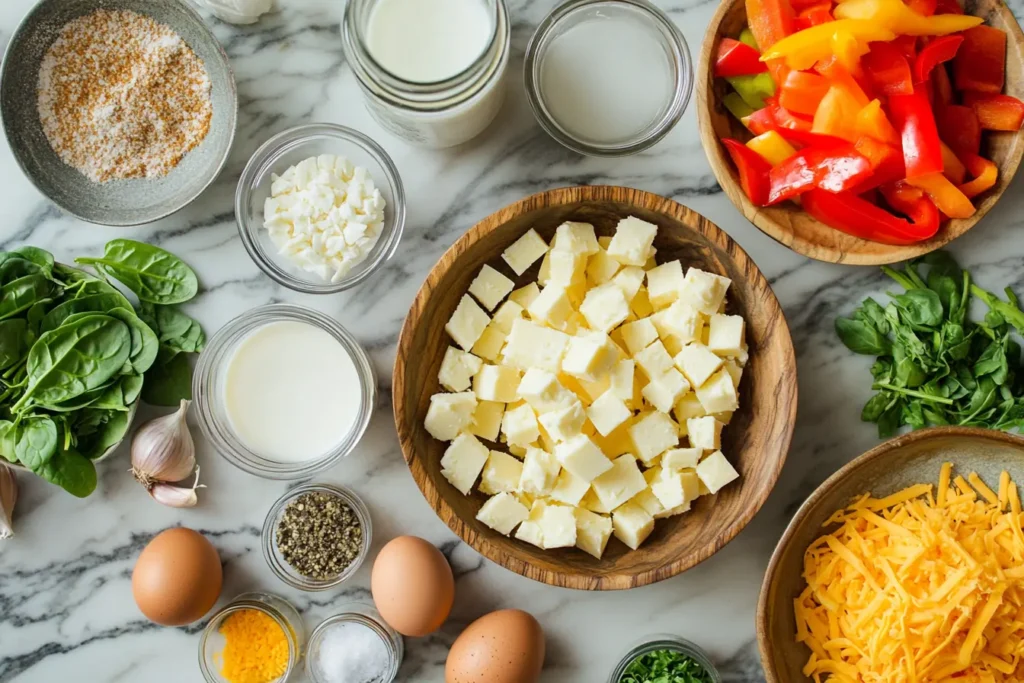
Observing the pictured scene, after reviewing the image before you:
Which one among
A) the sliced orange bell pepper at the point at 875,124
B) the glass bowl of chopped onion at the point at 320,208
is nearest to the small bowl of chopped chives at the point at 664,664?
the glass bowl of chopped onion at the point at 320,208

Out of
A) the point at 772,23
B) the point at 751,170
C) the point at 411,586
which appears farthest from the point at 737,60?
the point at 411,586

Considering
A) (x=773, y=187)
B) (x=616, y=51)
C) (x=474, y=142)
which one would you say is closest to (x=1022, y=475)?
(x=773, y=187)

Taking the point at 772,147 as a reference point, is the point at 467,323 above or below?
below

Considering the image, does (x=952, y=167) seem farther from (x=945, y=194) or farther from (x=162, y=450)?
(x=162, y=450)

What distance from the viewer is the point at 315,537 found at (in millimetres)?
1699

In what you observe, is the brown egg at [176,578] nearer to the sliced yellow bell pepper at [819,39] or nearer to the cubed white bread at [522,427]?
the cubed white bread at [522,427]

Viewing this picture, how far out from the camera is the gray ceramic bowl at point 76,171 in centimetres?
165

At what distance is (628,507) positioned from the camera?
1.58 meters

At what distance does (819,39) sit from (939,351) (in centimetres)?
64

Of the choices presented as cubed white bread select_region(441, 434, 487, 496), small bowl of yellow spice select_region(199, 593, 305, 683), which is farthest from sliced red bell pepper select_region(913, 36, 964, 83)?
small bowl of yellow spice select_region(199, 593, 305, 683)

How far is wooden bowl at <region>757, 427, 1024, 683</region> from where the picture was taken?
1.51 m

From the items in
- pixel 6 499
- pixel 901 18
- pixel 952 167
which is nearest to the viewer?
pixel 901 18

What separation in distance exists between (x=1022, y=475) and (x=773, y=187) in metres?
0.72

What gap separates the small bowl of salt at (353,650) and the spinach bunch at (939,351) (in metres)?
1.08
